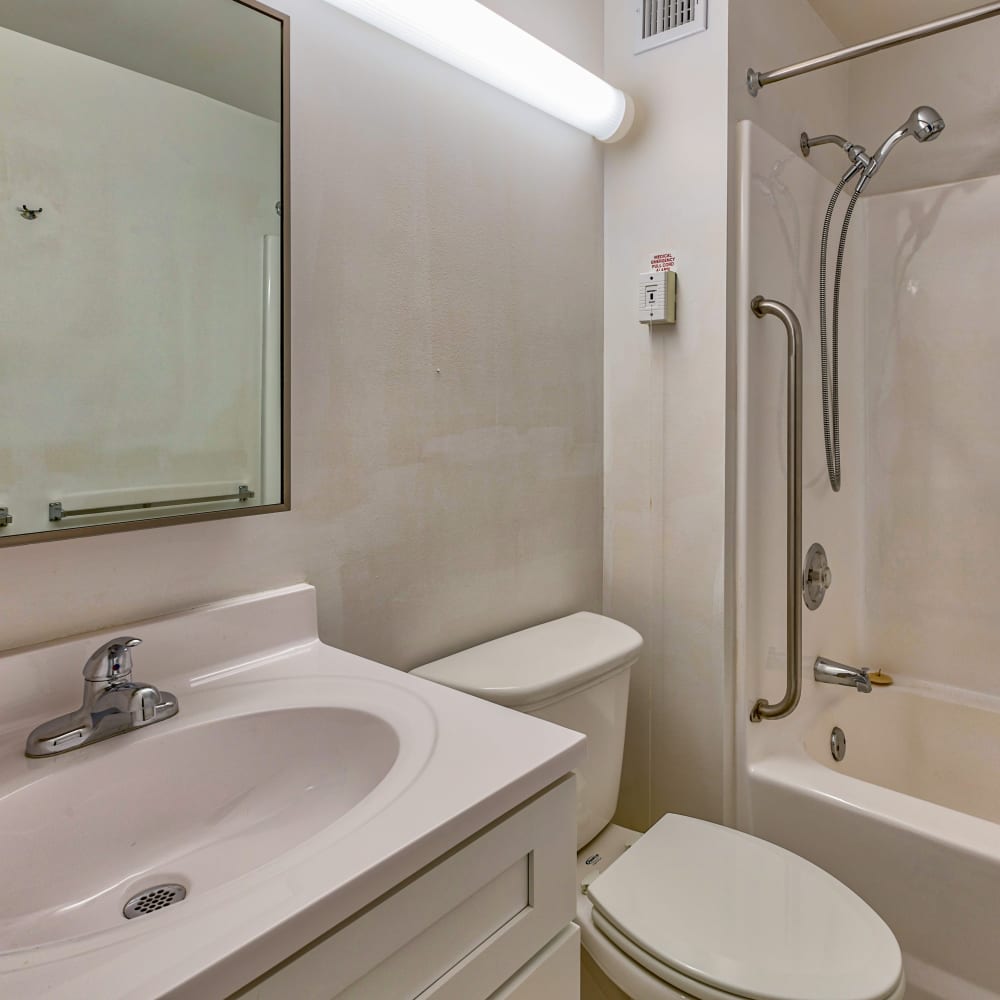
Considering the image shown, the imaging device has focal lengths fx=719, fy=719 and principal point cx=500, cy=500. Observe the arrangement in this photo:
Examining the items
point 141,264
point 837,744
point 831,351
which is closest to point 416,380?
point 141,264

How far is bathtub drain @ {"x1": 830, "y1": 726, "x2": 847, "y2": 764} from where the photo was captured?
180 centimetres

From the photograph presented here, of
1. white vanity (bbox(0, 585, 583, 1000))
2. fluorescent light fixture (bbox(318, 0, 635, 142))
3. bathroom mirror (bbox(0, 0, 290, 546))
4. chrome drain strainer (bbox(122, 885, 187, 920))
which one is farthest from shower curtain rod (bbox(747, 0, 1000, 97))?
chrome drain strainer (bbox(122, 885, 187, 920))

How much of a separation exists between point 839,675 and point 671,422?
741mm

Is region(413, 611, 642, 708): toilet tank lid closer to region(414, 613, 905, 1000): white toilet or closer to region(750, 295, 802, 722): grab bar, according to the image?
region(414, 613, 905, 1000): white toilet

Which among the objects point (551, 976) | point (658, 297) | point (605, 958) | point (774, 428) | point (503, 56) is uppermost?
point (503, 56)

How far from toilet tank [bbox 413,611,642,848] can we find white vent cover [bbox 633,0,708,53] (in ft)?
4.02

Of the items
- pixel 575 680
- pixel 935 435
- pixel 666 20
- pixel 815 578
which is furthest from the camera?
pixel 935 435

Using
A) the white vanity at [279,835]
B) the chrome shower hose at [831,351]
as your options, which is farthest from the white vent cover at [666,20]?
the white vanity at [279,835]

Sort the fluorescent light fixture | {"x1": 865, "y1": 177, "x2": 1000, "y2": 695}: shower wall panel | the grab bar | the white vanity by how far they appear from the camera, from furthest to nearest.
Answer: {"x1": 865, "y1": 177, "x2": 1000, "y2": 695}: shower wall panel < the grab bar < the fluorescent light fixture < the white vanity

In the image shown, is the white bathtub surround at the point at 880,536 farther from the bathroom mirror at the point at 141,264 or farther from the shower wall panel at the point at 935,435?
the bathroom mirror at the point at 141,264

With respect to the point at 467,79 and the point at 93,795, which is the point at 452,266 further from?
the point at 93,795

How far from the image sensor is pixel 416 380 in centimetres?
122

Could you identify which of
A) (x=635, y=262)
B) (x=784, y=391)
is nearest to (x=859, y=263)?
(x=784, y=391)

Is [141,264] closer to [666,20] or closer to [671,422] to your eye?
[671,422]
